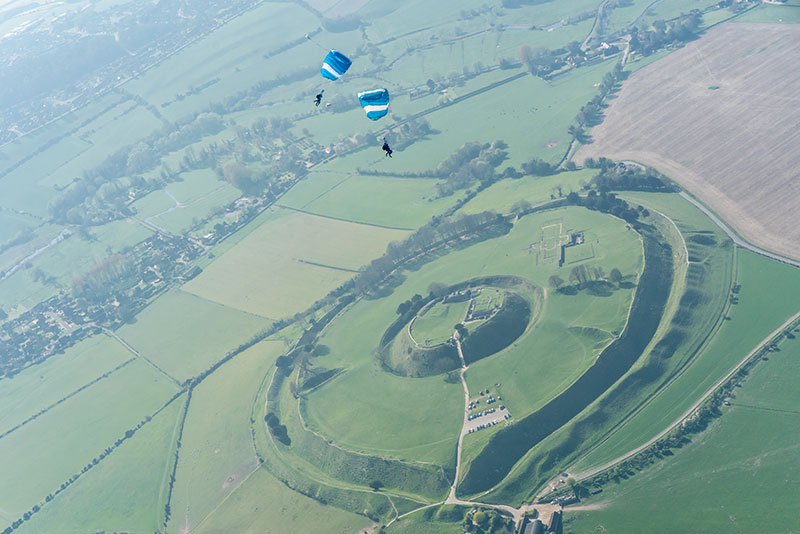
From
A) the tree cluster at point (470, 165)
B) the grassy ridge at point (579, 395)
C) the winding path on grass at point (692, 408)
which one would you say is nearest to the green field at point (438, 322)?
the grassy ridge at point (579, 395)

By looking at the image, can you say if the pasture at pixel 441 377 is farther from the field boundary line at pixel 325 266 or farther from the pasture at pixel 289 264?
the pasture at pixel 289 264

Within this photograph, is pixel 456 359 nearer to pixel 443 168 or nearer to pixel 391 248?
pixel 391 248

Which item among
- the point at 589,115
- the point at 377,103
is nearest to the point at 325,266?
the point at 377,103

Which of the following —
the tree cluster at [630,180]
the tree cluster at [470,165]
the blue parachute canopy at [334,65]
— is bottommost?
the tree cluster at [470,165]

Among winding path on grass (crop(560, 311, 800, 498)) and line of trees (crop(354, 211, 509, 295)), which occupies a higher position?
winding path on grass (crop(560, 311, 800, 498))

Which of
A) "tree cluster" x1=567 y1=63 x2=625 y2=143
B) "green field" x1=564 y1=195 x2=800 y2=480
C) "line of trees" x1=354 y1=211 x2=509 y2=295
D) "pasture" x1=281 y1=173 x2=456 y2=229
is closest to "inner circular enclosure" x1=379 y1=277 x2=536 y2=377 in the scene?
"line of trees" x1=354 y1=211 x2=509 y2=295

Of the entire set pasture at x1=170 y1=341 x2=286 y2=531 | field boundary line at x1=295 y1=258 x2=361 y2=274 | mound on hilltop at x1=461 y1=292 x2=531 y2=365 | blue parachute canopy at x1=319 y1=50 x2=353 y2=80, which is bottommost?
pasture at x1=170 y1=341 x2=286 y2=531

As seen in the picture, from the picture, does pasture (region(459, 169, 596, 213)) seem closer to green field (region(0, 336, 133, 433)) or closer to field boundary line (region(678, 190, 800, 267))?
field boundary line (region(678, 190, 800, 267))
